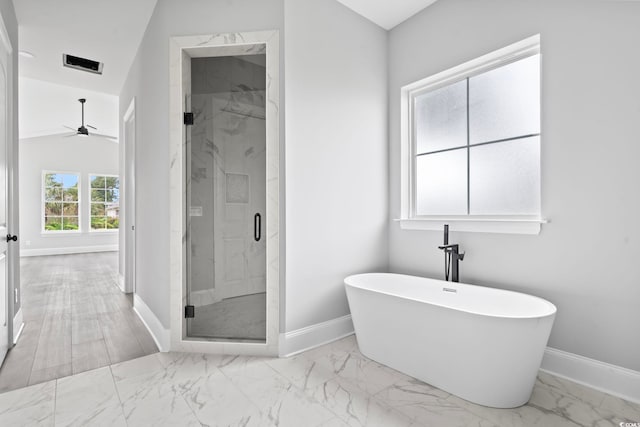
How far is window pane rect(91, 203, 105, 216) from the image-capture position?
843 centimetres

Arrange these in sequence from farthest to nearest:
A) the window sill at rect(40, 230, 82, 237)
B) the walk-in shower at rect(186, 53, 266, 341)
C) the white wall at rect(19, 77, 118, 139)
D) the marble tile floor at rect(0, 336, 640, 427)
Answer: the window sill at rect(40, 230, 82, 237) < the white wall at rect(19, 77, 118, 139) < the walk-in shower at rect(186, 53, 266, 341) < the marble tile floor at rect(0, 336, 640, 427)

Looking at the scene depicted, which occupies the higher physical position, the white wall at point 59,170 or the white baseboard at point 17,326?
the white wall at point 59,170

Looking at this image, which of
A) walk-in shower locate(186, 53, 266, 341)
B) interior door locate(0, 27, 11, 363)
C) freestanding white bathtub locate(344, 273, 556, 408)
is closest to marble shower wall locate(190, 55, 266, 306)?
walk-in shower locate(186, 53, 266, 341)

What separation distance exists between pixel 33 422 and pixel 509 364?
2.37 meters

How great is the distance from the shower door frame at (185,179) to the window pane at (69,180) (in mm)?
7670

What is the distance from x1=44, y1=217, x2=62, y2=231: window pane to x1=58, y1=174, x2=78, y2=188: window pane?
2.78 feet

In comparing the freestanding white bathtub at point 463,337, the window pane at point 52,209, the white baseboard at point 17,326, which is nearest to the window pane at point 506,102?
the freestanding white bathtub at point 463,337

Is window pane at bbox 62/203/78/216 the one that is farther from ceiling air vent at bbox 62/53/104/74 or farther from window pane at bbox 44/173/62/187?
ceiling air vent at bbox 62/53/104/74

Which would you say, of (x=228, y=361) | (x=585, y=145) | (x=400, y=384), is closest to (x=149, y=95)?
(x=228, y=361)

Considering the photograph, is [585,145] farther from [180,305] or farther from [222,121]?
[180,305]

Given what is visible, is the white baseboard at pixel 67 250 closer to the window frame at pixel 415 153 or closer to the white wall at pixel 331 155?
the white wall at pixel 331 155

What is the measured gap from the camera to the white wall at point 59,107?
450cm

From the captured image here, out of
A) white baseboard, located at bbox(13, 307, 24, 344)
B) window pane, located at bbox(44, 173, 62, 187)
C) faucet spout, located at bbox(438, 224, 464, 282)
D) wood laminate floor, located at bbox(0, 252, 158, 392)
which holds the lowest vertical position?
wood laminate floor, located at bbox(0, 252, 158, 392)

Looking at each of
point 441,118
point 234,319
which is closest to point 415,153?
point 441,118
